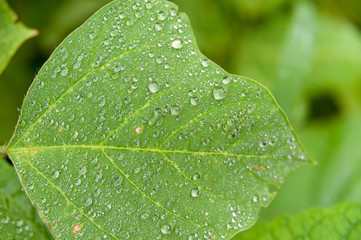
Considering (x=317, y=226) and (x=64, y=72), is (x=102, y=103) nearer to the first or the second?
(x=64, y=72)

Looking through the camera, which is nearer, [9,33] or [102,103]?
[102,103]

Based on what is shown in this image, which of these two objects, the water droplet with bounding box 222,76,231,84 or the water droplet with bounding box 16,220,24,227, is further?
the water droplet with bounding box 16,220,24,227

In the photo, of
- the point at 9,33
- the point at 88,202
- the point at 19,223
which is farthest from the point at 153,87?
the point at 9,33

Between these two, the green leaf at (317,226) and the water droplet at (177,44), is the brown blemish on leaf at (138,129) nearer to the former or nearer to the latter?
the water droplet at (177,44)

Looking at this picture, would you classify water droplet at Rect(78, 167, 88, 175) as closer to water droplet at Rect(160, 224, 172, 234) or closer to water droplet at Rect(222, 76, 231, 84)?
water droplet at Rect(160, 224, 172, 234)

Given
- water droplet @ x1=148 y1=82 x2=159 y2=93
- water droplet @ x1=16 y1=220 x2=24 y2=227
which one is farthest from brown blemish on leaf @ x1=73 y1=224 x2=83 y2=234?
water droplet @ x1=148 y1=82 x2=159 y2=93
